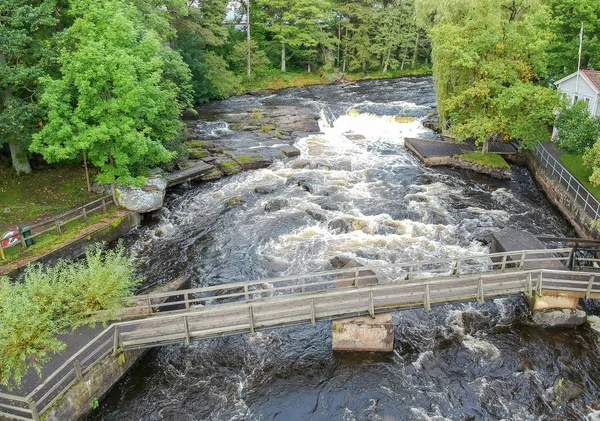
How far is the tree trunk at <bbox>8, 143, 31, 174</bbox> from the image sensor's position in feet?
94.1

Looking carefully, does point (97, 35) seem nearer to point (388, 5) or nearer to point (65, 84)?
point (65, 84)

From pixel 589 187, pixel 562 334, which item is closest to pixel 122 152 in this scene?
pixel 562 334

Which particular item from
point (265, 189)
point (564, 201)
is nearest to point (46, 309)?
point (265, 189)

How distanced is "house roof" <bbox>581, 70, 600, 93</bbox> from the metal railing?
5260 millimetres

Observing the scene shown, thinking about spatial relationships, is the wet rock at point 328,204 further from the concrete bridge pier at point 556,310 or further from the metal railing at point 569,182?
the metal railing at point 569,182

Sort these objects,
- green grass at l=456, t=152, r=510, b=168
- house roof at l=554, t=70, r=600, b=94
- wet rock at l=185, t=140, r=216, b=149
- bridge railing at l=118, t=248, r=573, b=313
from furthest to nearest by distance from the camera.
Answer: wet rock at l=185, t=140, r=216, b=149 < green grass at l=456, t=152, r=510, b=168 < house roof at l=554, t=70, r=600, b=94 < bridge railing at l=118, t=248, r=573, b=313

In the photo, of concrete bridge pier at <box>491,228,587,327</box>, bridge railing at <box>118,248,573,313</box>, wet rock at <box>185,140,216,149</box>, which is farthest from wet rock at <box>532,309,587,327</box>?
wet rock at <box>185,140,216,149</box>

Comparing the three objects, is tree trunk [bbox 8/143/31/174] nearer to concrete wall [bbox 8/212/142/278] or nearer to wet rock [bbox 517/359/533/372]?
concrete wall [bbox 8/212/142/278]

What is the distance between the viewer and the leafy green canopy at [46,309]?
1378cm

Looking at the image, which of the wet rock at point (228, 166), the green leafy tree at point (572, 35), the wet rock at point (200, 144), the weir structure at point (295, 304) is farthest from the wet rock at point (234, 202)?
the green leafy tree at point (572, 35)

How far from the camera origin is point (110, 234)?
83.4 feet

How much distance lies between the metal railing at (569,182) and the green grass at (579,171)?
0.67 m

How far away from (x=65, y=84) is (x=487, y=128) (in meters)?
26.7

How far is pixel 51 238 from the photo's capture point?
23297mm
